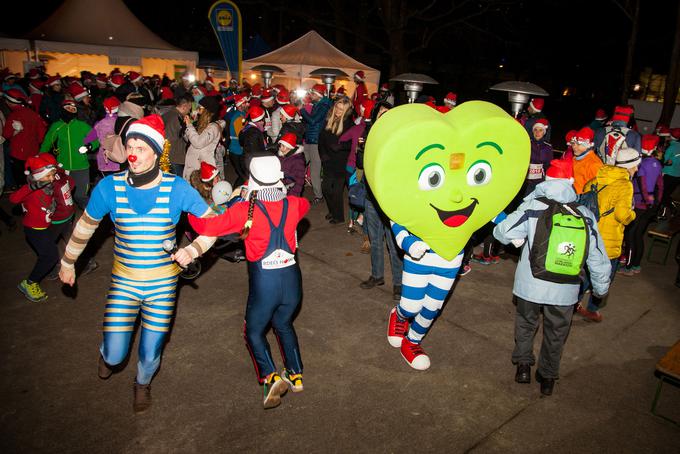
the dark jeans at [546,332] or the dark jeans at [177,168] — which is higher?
the dark jeans at [177,168]

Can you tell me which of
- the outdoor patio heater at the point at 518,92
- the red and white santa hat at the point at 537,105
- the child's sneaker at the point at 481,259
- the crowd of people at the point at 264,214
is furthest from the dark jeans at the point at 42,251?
the red and white santa hat at the point at 537,105

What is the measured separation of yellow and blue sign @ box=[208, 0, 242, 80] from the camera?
12875mm

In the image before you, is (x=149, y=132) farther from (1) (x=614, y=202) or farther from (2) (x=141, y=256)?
(1) (x=614, y=202)

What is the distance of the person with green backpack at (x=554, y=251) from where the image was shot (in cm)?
348

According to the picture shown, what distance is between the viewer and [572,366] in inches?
170

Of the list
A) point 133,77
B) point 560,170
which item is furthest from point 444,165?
point 133,77

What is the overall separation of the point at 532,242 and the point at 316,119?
217 inches

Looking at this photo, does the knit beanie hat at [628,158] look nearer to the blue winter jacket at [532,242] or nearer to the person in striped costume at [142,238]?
the blue winter jacket at [532,242]

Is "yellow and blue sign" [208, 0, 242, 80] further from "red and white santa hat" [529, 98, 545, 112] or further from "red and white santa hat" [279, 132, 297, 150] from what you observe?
"red and white santa hat" [279, 132, 297, 150]

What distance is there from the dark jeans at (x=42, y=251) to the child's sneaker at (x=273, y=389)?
2794 millimetres

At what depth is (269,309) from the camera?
10.9 feet

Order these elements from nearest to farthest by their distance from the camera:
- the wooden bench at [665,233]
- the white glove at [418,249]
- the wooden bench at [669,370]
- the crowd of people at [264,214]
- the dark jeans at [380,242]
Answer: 1. the crowd of people at [264,214]
2. the wooden bench at [669,370]
3. the white glove at [418,249]
4. the dark jeans at [380,242]
5. the wooden bench at [665,233]

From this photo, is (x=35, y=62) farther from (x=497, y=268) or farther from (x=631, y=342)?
(x=631, y=342)

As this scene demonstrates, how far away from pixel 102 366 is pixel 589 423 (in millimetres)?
3643
